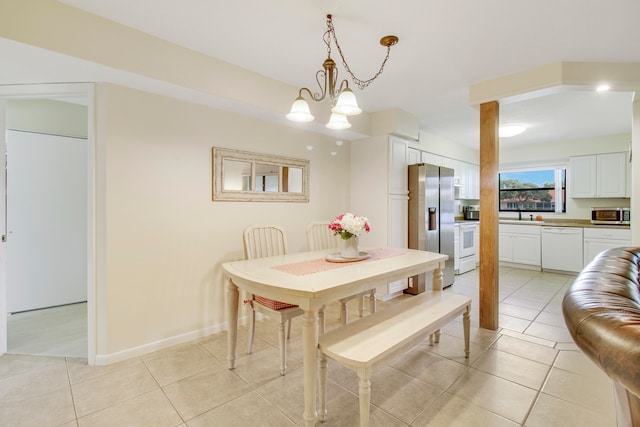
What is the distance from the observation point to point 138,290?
2354 mm

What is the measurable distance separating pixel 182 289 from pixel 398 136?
3060mm

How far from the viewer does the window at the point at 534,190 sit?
561 cm

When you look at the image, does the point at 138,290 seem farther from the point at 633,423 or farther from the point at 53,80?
the point at 633,423

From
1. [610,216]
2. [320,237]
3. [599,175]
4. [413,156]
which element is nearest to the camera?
[320,237]

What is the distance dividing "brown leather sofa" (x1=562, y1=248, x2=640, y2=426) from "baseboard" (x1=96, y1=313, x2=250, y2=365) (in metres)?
2.72

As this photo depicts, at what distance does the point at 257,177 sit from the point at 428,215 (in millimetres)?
2353

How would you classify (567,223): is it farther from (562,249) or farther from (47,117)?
(47,117)

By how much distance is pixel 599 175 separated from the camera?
4941 millimetres

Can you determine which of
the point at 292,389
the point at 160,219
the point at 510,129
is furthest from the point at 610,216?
the point at 160,219

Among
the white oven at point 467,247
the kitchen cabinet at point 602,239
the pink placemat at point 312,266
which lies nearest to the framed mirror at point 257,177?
the pink placemat at point 312,266

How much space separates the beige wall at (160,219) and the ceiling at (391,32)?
281 millimetres

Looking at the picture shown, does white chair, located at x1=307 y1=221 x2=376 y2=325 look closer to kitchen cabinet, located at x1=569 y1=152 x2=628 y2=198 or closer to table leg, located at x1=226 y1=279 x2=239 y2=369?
table leg, located at x1=226 y1=279 x2=239 y2=369

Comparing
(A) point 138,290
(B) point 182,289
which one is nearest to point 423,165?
(B) point 182,289

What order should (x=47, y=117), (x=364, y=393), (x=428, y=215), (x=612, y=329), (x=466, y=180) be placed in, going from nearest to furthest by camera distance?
1. (x=612, y=329)
2. (x=364, y=393)
3. (x=47, y=117)
4. (x=428, y=215)
5. (x=466, y=180)
